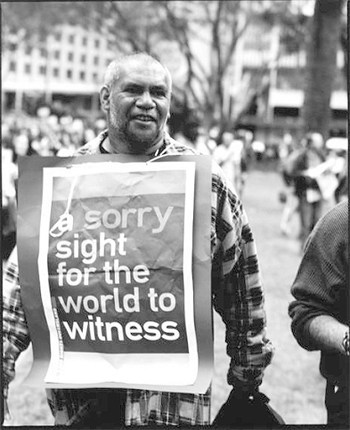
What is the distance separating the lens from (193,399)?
2535 millimetres

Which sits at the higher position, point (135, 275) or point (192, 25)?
point (192, 25)

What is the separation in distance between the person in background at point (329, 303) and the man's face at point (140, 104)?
2.02 feet

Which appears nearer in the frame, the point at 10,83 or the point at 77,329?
the point at 77,329

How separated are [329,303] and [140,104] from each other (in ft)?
2.83

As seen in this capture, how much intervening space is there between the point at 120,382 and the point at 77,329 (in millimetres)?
Answer: 212

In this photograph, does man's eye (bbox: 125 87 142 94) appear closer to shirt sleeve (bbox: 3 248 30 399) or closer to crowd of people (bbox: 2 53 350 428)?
crowd of people (bbox: 2 53 350 428)

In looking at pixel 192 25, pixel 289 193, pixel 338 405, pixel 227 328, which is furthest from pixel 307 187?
pixel 192 25

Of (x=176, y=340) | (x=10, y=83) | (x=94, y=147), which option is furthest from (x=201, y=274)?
(x=10, y=83)

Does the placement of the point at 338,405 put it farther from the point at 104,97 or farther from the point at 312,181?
the point at 312,181

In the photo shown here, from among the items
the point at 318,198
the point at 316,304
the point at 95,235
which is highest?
the point at 95,235

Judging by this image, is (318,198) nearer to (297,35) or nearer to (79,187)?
(79,187)

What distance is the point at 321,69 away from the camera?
14.9 metres

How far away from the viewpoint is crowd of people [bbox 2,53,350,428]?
8.04 feet

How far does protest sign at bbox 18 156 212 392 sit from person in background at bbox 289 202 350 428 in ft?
1.12
